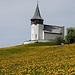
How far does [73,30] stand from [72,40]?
18.1 feet

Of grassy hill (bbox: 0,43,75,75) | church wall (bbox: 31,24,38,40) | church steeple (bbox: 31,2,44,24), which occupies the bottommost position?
grassy hill (bbox: 0,43,75,75)

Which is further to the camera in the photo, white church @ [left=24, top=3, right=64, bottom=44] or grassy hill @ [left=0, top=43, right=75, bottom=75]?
white church @ [left=24, top=3, right=64, bottom=44]

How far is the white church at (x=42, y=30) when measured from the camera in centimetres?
11712

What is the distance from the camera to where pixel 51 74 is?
12.8 meters

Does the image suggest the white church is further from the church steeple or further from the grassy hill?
the grassy hill

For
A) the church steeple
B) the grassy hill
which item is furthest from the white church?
the grassy hill

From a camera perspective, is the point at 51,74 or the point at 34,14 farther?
the point at 34,14

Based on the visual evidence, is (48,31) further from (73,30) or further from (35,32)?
(73,30)

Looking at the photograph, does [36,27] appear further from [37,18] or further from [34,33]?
[37,18]

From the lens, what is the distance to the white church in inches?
4611

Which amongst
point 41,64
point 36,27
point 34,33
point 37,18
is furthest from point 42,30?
point 41,64

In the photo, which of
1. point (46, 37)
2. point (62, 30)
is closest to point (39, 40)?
point (46, 37)

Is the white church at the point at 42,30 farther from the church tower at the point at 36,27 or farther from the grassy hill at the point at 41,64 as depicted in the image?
the grassy hill at the point at 41,64

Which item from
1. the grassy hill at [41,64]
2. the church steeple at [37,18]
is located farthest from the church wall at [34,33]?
the grassy hill at [41,64]
